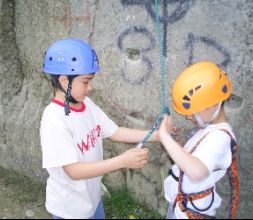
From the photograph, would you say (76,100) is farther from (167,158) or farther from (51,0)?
(51,0)

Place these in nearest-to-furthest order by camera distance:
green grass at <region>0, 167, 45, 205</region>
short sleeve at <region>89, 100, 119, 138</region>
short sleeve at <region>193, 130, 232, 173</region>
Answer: short sleeve at <region>193, 130, 232, 173</region>
short sleeve at <region>89, 100, 119, 138</region>
green grass at <region>0, 167, 45, 205</region>

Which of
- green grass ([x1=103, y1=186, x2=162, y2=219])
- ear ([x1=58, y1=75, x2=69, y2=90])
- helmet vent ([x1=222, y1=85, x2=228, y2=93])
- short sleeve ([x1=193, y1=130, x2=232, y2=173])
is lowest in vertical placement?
green grass ([x1=103, y1=186, x2=162, y2=219])

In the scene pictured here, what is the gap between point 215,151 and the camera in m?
2.53

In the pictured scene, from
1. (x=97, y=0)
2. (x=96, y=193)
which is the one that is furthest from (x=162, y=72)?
(x=96, y=193)

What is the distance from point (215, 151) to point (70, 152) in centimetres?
92

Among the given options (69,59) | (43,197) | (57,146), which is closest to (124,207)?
(43,197)

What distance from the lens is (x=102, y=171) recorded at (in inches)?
109

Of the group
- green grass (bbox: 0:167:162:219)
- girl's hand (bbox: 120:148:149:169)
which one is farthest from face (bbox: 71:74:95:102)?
green grass (bbox: 0:167:162:219)

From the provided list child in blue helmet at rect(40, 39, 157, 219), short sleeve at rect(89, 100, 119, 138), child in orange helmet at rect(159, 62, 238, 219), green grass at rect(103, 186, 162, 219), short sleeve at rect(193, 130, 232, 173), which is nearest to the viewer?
short sleeve at rect(193, 130, 232, 173)

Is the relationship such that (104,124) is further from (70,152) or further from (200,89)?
(200,89)

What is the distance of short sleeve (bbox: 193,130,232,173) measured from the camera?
2504 millimetres

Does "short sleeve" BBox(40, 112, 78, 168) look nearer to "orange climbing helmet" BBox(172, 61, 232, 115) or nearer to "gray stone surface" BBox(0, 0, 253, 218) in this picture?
"orange climbing helmet" BBox(172, 61, 232, 115)

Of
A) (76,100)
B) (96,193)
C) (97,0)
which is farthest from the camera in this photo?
(97,0)

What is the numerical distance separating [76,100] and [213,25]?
142 cm
